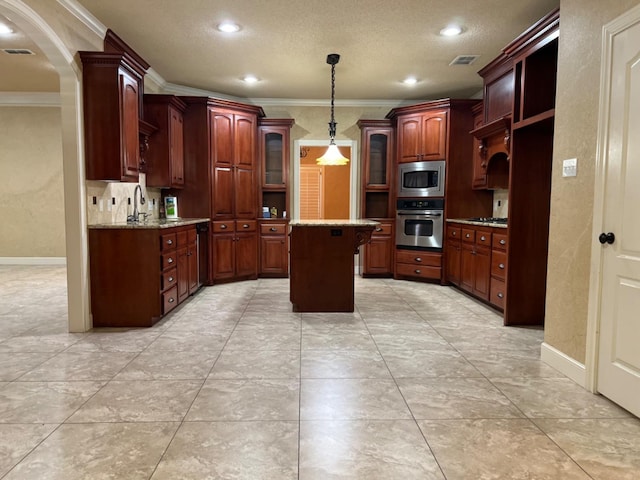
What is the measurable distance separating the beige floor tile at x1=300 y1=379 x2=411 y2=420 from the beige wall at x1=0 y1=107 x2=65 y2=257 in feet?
22.3

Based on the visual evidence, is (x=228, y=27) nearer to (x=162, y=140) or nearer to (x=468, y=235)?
(x=162, y=140)

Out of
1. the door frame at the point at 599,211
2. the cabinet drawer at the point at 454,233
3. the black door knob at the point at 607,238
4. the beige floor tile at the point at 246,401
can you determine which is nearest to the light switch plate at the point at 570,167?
the door frame at the point at 599,211

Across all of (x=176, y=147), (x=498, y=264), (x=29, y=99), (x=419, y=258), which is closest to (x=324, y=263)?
(x=498, y=264)

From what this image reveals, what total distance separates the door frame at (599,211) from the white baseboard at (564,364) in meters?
0.06

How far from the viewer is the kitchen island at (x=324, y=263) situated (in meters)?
4.28

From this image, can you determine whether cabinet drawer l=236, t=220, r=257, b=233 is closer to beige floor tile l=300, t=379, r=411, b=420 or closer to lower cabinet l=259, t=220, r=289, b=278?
lower cabinet l=259, t=220, r=289, b=278

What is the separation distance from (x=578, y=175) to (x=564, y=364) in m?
1.22

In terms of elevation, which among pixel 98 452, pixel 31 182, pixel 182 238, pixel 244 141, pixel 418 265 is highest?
pixel 244 141

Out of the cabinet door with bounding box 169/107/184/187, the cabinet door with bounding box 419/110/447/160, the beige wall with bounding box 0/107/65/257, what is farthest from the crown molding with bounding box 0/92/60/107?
the cabinet door with bounding box 419/110/447/160

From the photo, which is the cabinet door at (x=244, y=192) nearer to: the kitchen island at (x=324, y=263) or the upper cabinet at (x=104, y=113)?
the kitchen island at (x=324, y=263)

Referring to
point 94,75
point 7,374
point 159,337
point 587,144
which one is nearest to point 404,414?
point 587,144

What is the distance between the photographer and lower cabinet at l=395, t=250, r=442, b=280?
5.98m

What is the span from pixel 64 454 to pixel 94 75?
304 cm

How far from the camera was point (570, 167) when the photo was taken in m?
2.74
